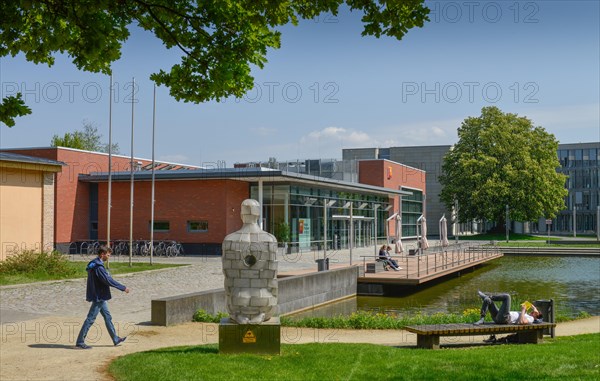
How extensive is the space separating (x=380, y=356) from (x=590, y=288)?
64.9 feet

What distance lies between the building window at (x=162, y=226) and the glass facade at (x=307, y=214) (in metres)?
5.24

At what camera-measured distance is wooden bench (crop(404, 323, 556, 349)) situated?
12.3 meters

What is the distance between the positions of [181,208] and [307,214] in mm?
8411

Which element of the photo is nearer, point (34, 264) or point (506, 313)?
point (506, 313)

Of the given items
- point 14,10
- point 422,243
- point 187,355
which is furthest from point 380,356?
point 422,243

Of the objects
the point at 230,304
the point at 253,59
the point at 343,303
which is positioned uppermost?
the point at 253,59

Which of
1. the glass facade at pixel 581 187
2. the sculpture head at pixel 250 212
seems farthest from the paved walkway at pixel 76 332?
the glass facade at pixel 581 187

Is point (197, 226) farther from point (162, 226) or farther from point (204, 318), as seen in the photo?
point (204, 318)

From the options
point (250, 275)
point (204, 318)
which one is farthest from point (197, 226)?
point (250, 275)

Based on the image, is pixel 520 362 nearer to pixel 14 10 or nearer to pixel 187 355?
pixel 187 355

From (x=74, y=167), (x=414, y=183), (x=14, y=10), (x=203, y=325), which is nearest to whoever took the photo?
(x=14, y=10)

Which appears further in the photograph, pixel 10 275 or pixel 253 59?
pixel 10 275

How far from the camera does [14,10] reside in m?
7.01

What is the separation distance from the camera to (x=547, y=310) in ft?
49.2
